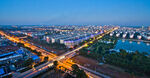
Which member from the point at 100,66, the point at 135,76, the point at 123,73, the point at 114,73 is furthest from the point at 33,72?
the point at 135,76

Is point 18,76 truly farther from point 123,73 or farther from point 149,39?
point 149,39

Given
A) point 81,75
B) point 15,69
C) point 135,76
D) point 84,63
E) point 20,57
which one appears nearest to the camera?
point 81,75

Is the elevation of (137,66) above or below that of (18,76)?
above

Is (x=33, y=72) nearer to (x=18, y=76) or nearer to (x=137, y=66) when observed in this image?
(x=18, y=76)

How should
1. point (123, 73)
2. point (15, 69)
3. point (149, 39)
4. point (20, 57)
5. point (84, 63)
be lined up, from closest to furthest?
1. point (123, 73)
2. point (15, 69)
3. point (84, 63)
4. point (20, 57)
5. point (149, 39)

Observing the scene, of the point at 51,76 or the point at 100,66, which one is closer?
the point at 51,76

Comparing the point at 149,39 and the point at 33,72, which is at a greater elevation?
the point at 149,39

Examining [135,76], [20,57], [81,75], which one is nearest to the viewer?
[81,75]

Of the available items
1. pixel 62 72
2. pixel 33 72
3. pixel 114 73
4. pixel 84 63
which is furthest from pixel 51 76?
pixel 114 73

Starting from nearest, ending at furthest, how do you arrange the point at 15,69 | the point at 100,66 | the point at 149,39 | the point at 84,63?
the point at 15,69 → the point at 100,66 → the point at 84,63 → the point at 149,39
